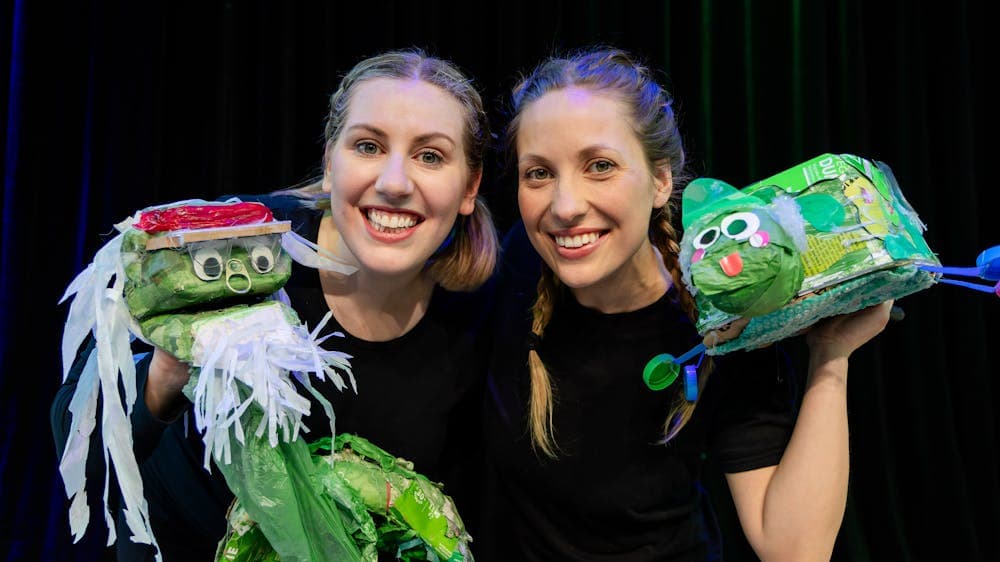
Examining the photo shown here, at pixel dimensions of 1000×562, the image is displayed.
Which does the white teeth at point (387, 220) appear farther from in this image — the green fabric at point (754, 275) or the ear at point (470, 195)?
the green fabric at point (754, 275)

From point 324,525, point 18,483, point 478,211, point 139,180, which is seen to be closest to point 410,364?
point 478,211

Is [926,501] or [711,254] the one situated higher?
[711,254]

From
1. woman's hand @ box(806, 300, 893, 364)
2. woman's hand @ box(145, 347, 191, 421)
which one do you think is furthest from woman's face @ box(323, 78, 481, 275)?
woman's hand @ box(806, 300, 893, 364)

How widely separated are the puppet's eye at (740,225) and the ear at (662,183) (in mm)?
326

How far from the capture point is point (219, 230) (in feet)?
3.24

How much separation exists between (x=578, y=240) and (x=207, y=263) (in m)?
0.55

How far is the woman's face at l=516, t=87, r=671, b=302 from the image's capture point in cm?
124

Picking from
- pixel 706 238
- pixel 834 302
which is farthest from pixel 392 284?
pixel 834 302

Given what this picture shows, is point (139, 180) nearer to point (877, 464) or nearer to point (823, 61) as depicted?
point (823, 61)

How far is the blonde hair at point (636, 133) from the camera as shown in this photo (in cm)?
130

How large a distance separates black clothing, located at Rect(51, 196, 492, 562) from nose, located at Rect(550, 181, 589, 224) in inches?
13.4

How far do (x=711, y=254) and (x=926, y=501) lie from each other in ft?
6.02

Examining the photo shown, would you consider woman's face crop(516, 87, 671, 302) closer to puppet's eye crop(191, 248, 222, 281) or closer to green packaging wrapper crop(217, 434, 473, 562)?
green packaging wrapper crop(217, 434, 473, 562)

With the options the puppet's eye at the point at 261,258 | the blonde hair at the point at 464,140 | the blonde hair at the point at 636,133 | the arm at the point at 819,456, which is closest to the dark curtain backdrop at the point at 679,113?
the blonde hair at the point at 464,140
